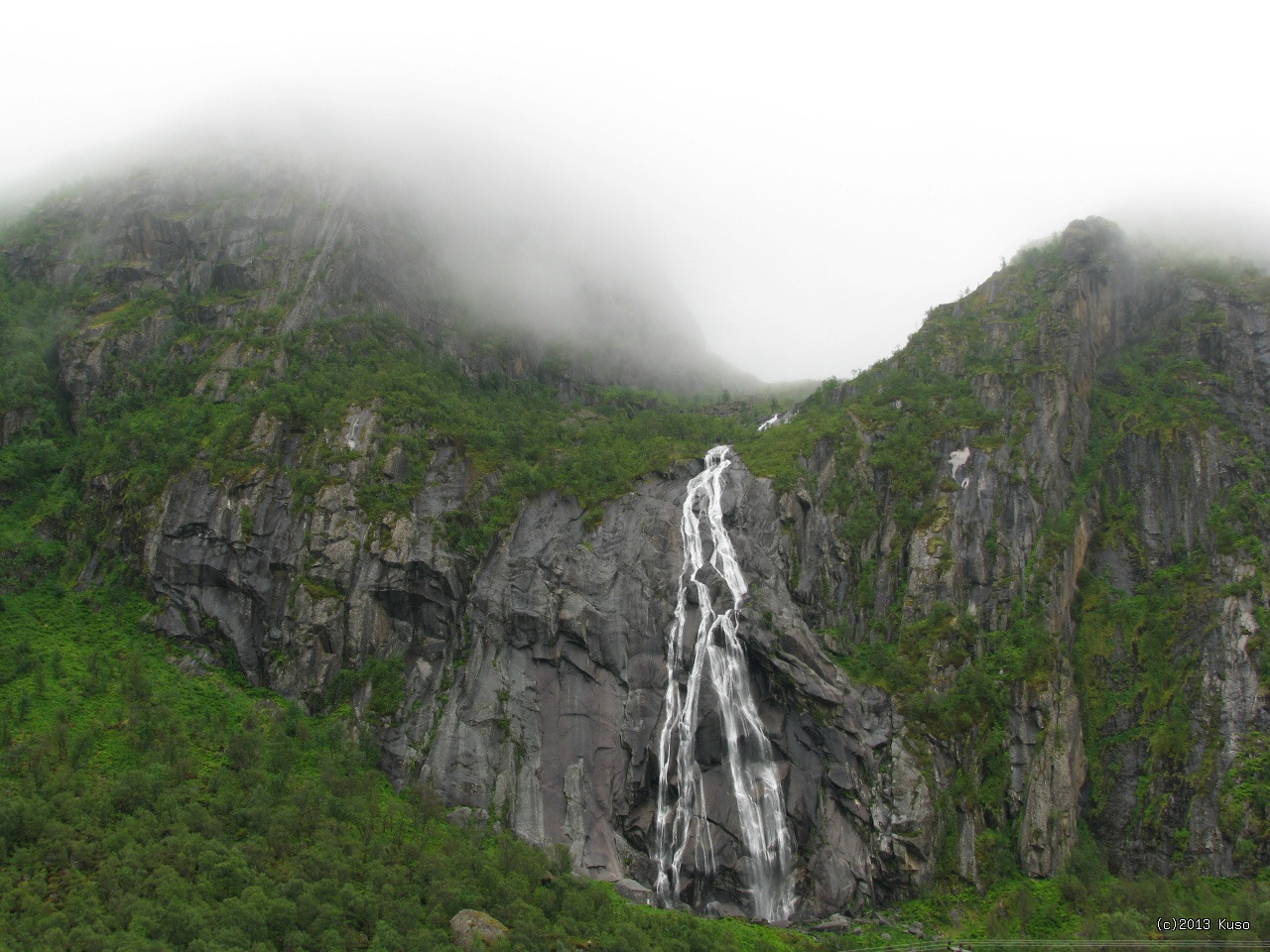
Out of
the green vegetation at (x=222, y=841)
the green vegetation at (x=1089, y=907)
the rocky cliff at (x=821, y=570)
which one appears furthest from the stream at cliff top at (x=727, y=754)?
the green vegetation at (x=1089, y=907)

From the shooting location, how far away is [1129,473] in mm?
70750

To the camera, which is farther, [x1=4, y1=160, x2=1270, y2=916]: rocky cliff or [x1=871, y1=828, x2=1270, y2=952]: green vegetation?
[x1=4, y1=160, x2=1270, y2=916]: rocky cliff

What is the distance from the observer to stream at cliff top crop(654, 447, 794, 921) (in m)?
50.4

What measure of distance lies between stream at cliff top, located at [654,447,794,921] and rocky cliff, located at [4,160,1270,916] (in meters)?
0.92

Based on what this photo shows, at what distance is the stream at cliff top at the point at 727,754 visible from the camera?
50.4 m

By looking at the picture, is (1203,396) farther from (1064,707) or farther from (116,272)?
(116,272)

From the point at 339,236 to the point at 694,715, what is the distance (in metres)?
63.8

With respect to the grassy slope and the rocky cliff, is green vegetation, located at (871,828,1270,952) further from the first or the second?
the rocky cliff

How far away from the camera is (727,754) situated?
54.8 metres

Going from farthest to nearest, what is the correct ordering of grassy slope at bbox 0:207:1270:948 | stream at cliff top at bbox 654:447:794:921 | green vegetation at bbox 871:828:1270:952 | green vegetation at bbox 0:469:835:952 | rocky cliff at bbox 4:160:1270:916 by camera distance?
rocky cliff at bbox 4:160:1270:916 < stream at cliff top at bbox 654:447:794:921 < green vegetation at bbox 871:828:1270:952 < grassy slope at bbox 0:207:1270:948 < green vegetation at bbox 0:469:835:952

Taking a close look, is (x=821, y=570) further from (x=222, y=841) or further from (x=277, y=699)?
(x=222, y=841)

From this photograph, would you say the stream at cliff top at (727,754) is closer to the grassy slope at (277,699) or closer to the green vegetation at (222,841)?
the green vegetation at (222,841)

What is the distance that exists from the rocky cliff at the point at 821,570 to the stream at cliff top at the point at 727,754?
92cm

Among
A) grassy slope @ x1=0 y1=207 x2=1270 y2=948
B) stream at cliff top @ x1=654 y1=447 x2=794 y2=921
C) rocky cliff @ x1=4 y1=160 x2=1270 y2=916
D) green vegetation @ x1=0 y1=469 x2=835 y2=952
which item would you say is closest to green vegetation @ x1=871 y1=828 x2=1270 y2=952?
grassy slope @ x1=0 y1=207 x2=1270 y2=948
